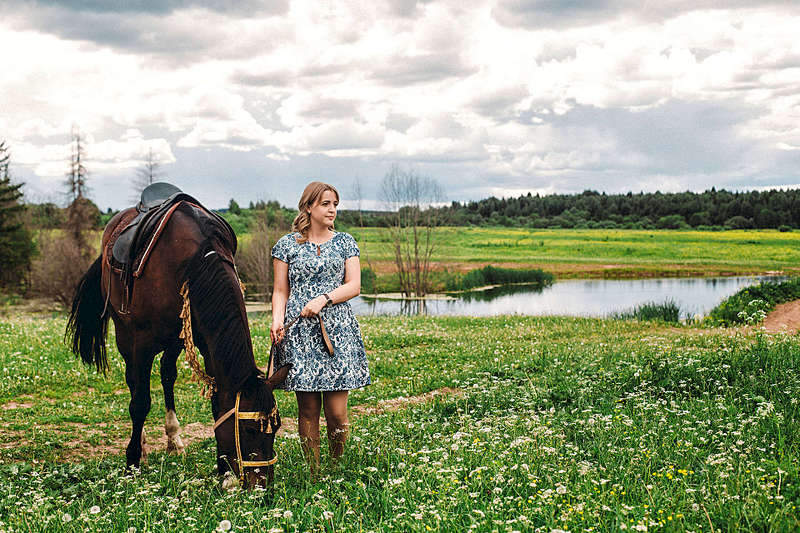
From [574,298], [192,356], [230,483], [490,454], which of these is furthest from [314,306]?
[574,298]

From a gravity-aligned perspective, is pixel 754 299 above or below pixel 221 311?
below

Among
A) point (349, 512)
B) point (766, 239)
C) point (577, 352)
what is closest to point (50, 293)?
point (577, 352)

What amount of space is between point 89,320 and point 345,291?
15.3 ft

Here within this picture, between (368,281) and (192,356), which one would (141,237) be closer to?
(192,356)

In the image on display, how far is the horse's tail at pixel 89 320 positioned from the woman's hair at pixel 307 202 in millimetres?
3935

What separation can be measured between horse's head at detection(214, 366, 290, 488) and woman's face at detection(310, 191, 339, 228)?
1274mm

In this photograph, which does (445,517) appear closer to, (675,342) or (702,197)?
(675,342)

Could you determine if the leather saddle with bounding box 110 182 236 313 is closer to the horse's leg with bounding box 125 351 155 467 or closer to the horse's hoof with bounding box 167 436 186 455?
the horse's leg with bounding box 125 351 155 467

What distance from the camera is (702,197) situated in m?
92.6

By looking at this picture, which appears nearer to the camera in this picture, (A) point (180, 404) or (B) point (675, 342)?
(A) point (180, 404)

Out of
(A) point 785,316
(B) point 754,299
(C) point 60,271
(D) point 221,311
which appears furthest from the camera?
(C) point 60,271

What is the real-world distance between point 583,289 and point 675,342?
1231 inches

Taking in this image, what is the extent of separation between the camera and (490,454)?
4473mm

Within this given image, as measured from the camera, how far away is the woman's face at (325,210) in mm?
4938
